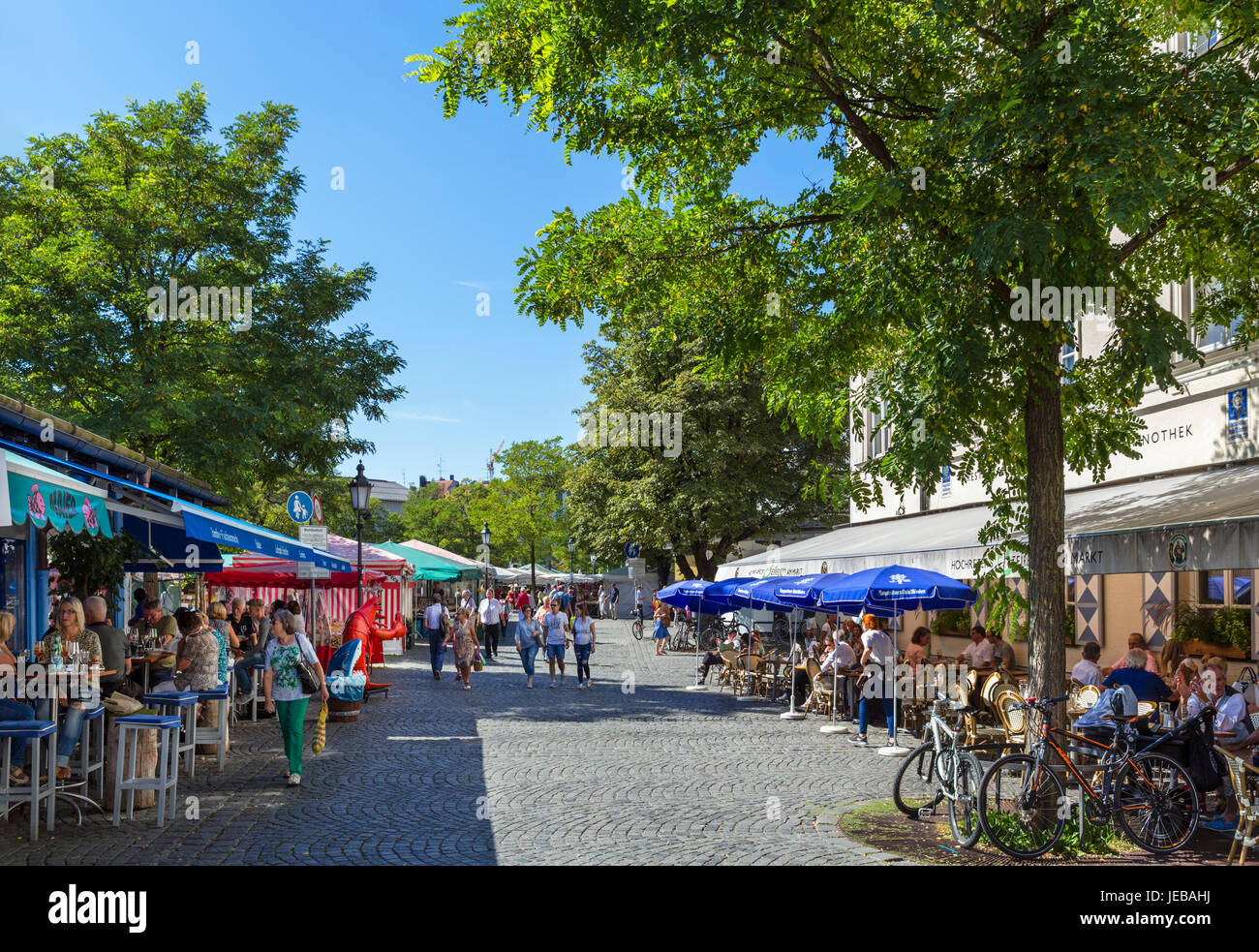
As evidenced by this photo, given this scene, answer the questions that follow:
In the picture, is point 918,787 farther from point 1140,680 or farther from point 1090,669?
point 1090,669

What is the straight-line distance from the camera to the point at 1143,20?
9.06m

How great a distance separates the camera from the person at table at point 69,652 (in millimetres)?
8875

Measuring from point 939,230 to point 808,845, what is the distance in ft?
16.3

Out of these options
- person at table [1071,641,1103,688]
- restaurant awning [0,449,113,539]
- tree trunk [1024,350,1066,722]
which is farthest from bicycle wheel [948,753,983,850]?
restaurant awning [0,449,113,539]

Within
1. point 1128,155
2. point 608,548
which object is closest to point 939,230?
point 1128,155

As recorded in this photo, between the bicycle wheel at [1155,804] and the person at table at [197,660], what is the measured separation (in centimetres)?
880

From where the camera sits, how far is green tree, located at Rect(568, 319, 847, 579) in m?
39.4

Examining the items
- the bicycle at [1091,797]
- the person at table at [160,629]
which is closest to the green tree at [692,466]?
the person at table at [160,629]

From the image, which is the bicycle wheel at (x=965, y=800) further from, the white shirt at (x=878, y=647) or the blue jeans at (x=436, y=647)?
the blue jeans at (x=436, y=647)

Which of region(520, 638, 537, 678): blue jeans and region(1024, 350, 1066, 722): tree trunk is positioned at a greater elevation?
region(1024, 350, 1066, 722): tree trunk
